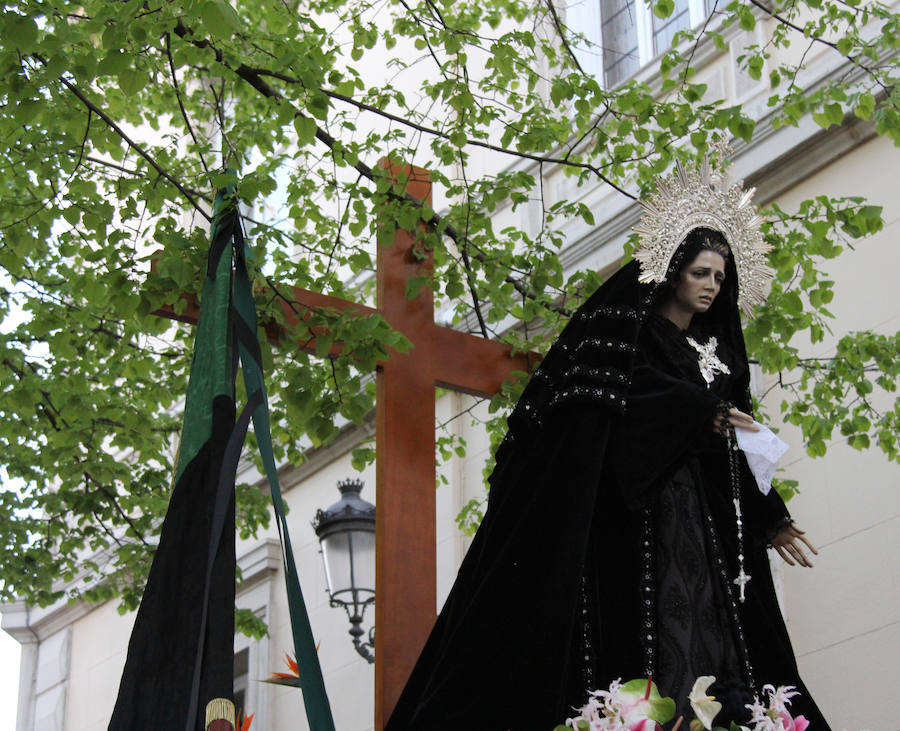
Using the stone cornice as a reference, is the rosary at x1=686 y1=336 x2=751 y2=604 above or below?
below

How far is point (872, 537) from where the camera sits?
733 cm

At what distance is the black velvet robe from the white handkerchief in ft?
0.36

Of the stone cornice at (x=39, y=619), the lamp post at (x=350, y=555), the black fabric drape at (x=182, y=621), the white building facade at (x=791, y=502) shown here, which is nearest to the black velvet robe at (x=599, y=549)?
the black fabric drape at (x=182, y=621)

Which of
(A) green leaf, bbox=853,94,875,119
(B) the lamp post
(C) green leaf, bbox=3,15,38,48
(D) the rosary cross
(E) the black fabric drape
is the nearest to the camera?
(E) the black fabric drape

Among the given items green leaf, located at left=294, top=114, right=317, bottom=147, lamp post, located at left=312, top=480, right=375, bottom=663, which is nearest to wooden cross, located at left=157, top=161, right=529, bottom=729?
green leaf, located at left=294, top=114, right=317, bottom=147

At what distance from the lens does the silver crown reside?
5043 millimetres

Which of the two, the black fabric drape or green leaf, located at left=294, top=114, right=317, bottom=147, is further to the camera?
green leaf, located at left=294, top=114, right=317, bottom=147

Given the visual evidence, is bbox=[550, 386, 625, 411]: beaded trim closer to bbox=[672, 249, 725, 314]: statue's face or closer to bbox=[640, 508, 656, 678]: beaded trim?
bbox=[640, 508, 656, 678]: beaded trim

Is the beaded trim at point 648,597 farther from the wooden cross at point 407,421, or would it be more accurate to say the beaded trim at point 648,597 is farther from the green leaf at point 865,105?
the green leaf at point 865,105

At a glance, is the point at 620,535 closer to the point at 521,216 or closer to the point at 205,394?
the point at 205,394

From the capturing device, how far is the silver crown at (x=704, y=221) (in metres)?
5.04

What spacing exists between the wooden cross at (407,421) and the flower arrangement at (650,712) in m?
1.55

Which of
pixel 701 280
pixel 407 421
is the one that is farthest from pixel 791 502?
pixel 701 280

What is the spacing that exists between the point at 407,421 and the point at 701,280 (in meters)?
1.43
